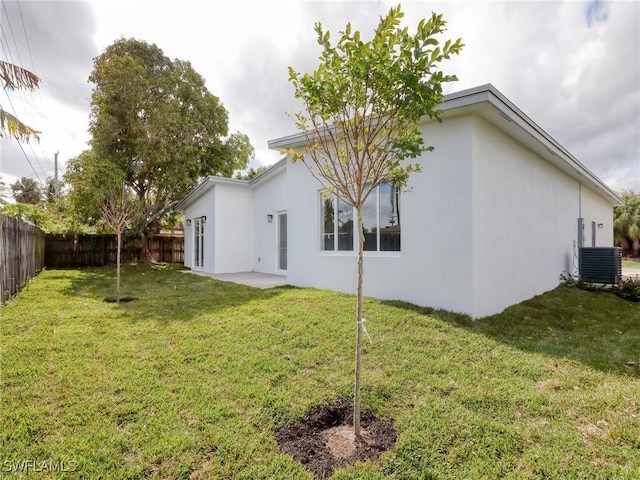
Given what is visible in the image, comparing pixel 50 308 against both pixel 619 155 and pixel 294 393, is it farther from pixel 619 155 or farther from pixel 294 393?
pixel 619 155

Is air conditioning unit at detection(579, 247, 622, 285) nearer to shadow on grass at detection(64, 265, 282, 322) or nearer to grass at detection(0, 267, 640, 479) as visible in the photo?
grass at detection(0, 267, 640, 479)

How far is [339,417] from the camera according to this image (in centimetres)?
325

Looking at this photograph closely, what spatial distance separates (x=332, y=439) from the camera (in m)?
2.94

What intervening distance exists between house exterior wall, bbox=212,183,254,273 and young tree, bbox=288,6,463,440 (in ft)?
39.0

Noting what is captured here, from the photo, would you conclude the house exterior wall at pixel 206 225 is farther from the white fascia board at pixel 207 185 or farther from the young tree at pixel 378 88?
the young tree at pixel 378 88

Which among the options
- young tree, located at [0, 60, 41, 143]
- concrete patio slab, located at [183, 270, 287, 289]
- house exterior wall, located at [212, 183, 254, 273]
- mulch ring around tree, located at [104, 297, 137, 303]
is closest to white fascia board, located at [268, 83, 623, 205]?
concrete patio slab, located at [183, 270, 287, 289]

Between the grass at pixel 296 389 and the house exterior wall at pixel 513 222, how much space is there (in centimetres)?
96

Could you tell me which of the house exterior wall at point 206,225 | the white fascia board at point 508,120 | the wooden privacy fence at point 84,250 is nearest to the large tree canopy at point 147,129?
the house exterior wall at point 206,225

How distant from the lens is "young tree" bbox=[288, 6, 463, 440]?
8.61ft

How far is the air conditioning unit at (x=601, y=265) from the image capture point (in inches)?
404

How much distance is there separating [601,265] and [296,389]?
1182cm

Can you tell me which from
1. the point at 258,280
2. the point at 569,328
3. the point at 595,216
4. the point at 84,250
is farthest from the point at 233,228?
the point at 595,216

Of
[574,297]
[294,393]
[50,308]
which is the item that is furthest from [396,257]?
[50,308]
